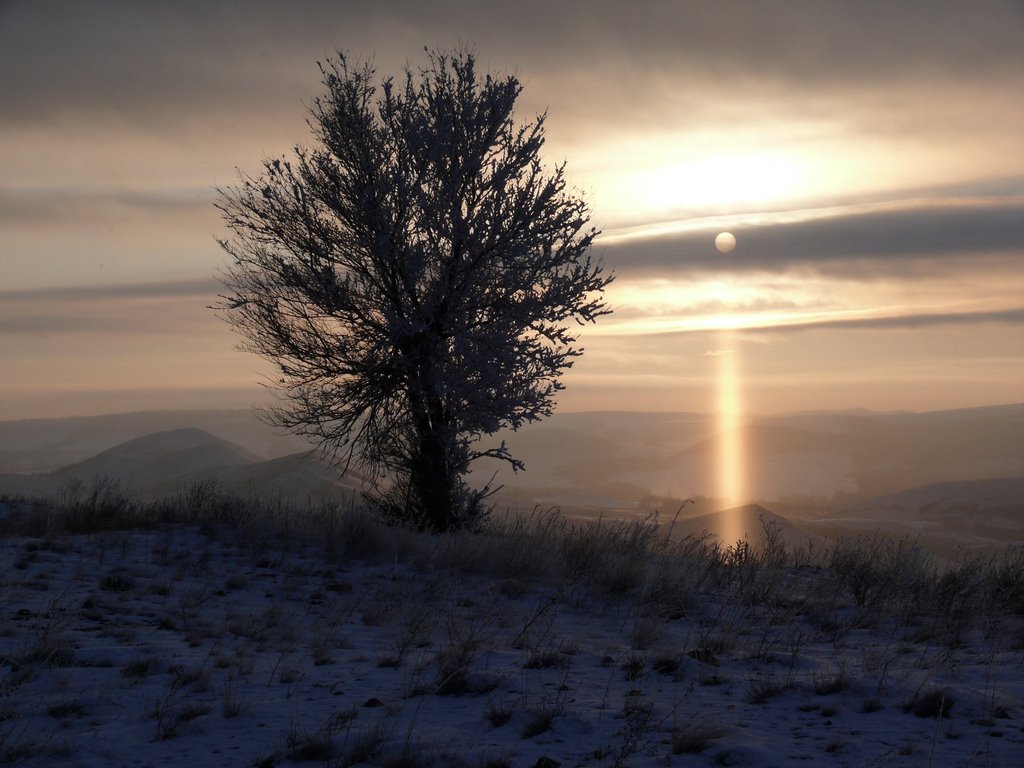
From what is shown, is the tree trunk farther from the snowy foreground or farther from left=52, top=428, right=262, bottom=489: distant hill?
left=52, top=428, right=262, bottom=489: distant hill

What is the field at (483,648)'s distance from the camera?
15.0ft

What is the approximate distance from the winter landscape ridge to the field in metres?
0.03

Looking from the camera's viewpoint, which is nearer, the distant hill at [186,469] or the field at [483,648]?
the field at [483,648]

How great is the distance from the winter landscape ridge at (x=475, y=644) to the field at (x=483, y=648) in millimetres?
29

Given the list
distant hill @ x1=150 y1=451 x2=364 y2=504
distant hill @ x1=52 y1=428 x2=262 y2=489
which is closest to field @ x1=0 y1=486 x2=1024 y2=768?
distant hill @ x1=150 y1=451 x2=364 y2=504

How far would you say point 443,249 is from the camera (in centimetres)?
1366

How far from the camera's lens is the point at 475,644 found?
6.32m

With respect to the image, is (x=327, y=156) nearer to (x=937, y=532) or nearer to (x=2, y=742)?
(x=2, y=742)

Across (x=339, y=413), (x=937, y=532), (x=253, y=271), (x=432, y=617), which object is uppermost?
(x=253, y=271)

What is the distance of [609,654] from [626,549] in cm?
459

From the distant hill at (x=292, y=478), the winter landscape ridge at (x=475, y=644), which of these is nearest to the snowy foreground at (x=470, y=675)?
the winter landscape ridge at (x=475, y=644)

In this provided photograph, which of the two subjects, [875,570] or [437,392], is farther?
[437,392]

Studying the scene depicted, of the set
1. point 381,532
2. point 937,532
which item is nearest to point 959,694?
point 381,532

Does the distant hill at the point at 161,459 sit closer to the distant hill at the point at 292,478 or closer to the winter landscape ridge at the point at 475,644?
the distant hill at the point at 292,478
